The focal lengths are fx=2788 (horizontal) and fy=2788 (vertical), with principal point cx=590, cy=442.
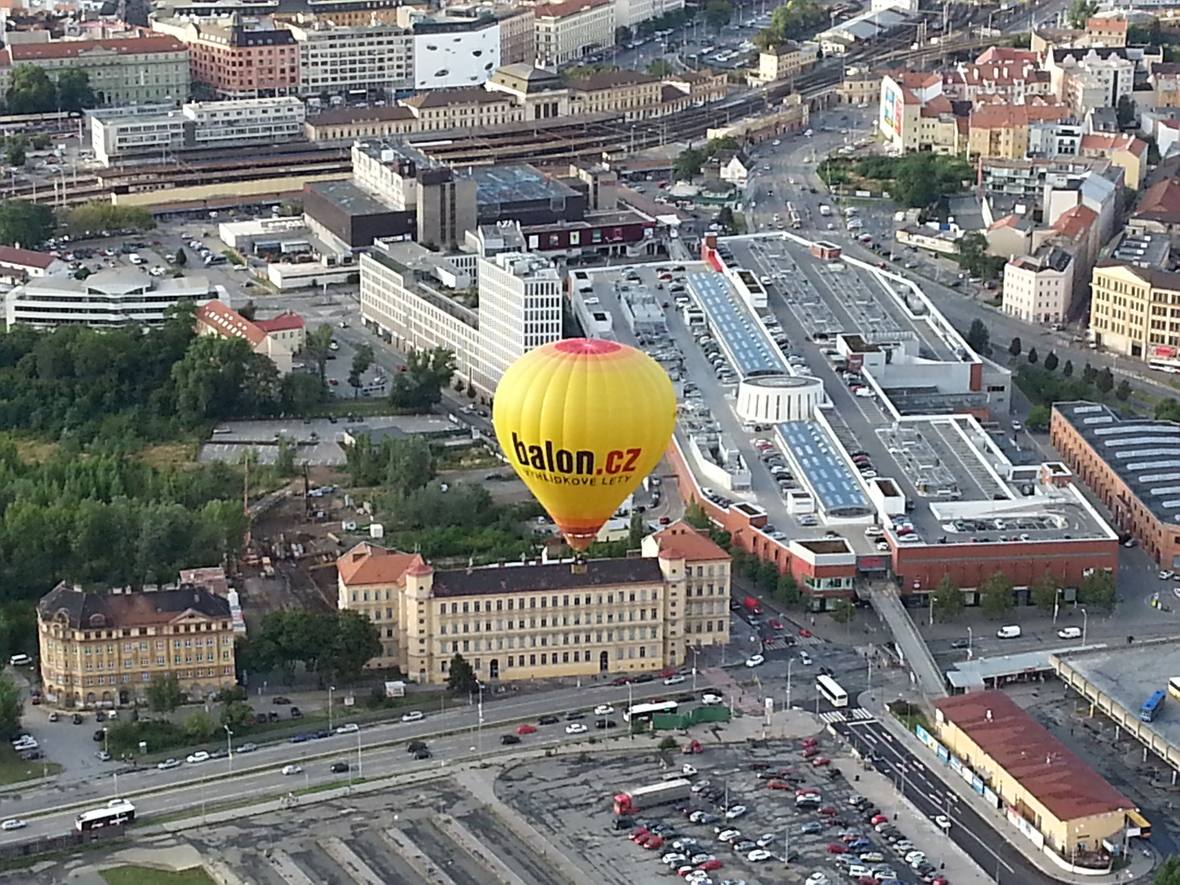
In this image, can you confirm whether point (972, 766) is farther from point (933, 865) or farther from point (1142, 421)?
point (1142, 421)

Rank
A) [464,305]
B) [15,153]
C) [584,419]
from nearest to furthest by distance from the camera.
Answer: [584,419] → [464,305] → [15,153]

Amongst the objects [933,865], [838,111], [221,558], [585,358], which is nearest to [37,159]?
[838,111]

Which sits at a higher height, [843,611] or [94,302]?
[94,302]

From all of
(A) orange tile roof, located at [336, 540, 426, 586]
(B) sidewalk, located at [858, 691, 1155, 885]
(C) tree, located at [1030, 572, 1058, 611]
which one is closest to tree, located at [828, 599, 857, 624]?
(B) sidewalk, located at [858, 691, 1155, 885]

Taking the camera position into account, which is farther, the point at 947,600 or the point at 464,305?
the point at 464,305

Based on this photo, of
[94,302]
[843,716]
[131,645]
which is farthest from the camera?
[94,302]

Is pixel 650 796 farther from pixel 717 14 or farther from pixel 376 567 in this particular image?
pixel 717 14

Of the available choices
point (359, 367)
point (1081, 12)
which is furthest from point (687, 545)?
point (1081, 12)
